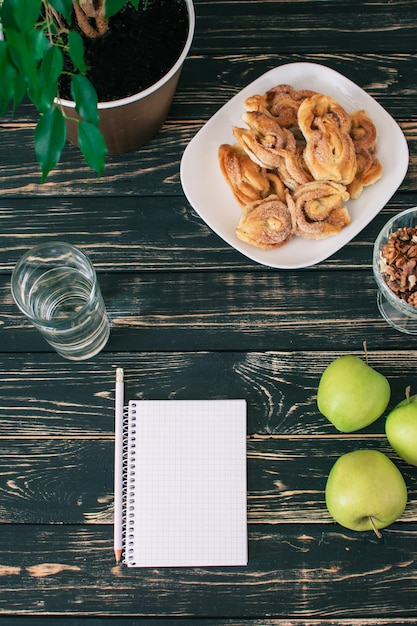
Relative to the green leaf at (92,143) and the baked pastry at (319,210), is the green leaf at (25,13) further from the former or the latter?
the baked pastry at (319,210)

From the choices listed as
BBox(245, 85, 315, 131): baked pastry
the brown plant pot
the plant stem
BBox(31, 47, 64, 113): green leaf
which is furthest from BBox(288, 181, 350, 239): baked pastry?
BBox(31, 47, 64, 113): green leaf

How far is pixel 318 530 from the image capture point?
0.90 meters

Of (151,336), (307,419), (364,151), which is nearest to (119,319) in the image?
(151,336)

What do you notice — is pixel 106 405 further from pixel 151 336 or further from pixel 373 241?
pixel 373 241

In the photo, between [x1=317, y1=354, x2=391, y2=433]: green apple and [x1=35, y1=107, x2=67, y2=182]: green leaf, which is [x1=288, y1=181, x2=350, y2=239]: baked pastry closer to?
[x1=317, y1=354, x2=391, y2=433]: green apple

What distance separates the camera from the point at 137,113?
0.89 m

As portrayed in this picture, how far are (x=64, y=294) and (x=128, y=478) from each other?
0.27m

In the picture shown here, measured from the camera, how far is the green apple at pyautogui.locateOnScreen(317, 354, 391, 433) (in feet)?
2.87

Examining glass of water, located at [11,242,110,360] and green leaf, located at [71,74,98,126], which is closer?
green leaf, located at [71,74,98,126]

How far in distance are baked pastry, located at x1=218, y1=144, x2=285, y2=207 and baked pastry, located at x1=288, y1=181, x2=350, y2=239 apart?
0.04m

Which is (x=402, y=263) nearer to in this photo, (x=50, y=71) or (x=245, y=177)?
(x=245, y=177)

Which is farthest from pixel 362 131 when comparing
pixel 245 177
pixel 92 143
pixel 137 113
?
pixel 92 143

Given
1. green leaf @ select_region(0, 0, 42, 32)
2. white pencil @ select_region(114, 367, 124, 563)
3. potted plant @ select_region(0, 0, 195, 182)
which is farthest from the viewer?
white pencil @ select_region(114, 367, 124, 563)

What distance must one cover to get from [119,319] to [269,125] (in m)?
0.34
